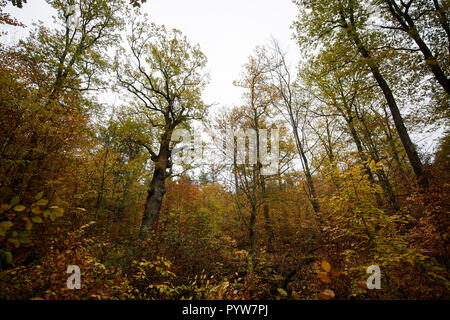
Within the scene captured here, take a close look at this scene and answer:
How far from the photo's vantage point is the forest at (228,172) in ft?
9.98

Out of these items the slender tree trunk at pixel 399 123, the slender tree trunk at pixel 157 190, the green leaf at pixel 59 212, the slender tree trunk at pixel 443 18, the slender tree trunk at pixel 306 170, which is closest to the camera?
the green leaf at pixel 59 212

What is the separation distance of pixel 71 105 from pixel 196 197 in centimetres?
1172

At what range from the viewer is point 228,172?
7590 mm

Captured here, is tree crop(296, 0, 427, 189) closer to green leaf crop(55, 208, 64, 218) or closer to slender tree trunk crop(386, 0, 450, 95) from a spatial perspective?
slender tree trunk crop(386, 0, 450, 95)

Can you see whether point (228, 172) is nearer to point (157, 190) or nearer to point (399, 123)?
point (157, 190)

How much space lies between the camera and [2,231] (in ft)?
4.38

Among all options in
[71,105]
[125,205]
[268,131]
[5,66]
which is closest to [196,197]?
[125,205]

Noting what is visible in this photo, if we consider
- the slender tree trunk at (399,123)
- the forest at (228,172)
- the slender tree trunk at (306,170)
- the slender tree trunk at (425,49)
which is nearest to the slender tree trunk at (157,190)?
the forest at (228,172)

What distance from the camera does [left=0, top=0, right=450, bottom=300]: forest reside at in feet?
9.98

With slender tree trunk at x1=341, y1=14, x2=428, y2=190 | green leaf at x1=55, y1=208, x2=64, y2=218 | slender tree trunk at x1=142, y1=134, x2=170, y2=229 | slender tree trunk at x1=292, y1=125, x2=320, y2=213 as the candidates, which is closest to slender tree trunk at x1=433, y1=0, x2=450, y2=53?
slender tree trunk at x1=341, y1=14, x2=428, y2=190

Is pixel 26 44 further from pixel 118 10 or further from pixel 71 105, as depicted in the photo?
pixel 118 10

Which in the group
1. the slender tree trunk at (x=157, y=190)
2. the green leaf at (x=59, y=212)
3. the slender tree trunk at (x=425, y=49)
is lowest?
the green leaf at (x=59, y=212)

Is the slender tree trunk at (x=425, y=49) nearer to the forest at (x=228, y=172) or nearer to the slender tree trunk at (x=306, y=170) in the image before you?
the forest at (x=228, y=172)

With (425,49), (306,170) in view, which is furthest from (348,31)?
(306,170)
